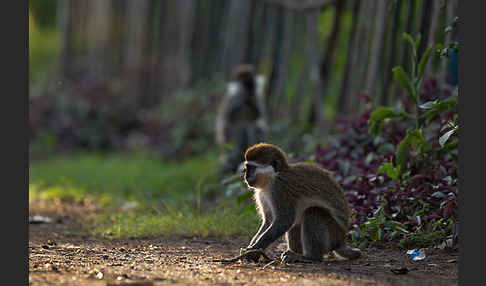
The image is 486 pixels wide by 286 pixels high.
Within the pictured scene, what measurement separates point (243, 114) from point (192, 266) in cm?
517

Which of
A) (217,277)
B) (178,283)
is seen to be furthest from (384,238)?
(178,283)

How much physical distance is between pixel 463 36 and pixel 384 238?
182cm

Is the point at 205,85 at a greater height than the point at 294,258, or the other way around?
the point at 205,85

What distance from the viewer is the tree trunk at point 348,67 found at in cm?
825

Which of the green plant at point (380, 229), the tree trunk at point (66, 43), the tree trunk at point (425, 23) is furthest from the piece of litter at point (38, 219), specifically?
the tree trunk at point (66, 43)

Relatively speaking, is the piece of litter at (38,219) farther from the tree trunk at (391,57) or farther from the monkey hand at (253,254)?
the tree trunk at (391,57)

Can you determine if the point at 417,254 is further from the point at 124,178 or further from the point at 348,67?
the point at 124,178

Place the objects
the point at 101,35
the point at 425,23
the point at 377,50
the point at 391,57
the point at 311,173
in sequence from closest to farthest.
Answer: the point at 311,173 < the point at 425,23 < the point at 391,57 < the point at 377,50 < the point at 101,35

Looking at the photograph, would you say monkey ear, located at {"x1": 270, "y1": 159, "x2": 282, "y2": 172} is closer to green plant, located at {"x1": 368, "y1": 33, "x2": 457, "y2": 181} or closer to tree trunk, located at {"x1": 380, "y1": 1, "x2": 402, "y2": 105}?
green plant, located at {"x1": 368, "y1": 33, "x2": 457, "y2": 181}

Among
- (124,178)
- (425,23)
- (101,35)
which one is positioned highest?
(101,35)

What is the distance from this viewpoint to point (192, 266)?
3.90 m

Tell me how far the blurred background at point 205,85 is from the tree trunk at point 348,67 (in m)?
0.02

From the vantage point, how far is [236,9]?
40.0 feet

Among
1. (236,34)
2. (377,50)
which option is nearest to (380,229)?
(377,50)
